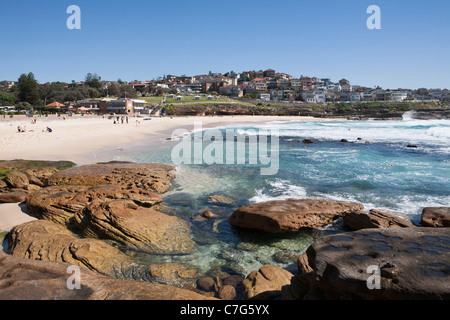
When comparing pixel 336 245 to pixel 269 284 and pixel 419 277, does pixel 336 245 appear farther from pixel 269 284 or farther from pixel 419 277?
pixel 269 284

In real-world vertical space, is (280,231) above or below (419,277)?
below

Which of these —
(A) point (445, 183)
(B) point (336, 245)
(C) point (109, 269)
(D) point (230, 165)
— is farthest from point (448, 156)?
(C) point (109, 269)

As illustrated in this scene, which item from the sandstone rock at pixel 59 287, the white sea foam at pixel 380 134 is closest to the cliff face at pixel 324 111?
the white sea foam at pixel 380 134

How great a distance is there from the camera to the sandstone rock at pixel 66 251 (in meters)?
6.11

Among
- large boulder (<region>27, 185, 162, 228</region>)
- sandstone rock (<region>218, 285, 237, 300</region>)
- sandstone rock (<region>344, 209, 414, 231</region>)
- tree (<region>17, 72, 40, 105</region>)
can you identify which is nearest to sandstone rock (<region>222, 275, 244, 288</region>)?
sandstone rock (<region>218, 285, 237, 300</region>)

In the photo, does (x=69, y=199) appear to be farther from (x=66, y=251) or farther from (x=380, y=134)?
(x=380, y=134)

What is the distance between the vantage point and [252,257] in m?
7.12

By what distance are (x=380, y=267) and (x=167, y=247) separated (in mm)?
5487

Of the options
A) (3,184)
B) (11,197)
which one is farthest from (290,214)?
(3,184)

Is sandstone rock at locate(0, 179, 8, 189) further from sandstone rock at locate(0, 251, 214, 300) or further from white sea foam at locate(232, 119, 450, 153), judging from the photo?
white sea foam at locate(232, 119, 450, 153)

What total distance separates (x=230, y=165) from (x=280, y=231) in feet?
32.5

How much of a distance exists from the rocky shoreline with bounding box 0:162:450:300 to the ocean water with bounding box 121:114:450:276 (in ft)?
1.46

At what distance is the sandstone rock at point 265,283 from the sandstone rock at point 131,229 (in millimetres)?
2432
